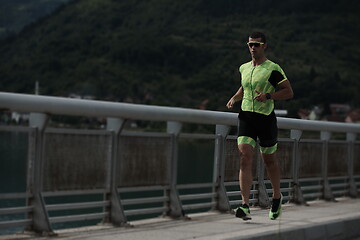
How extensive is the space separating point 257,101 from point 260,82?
0.19 m

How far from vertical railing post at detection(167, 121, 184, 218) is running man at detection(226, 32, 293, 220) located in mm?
599

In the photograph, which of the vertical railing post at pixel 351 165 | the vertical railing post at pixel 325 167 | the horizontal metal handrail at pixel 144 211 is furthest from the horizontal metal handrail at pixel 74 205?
the vertical railing post at pixel 351 165

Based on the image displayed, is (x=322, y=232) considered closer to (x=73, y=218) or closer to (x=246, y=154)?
(x=246, y=154)

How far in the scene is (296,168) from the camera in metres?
11.9

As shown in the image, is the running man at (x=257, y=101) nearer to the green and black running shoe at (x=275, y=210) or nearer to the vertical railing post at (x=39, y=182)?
the green and black running shoe at (x=275, y=210)

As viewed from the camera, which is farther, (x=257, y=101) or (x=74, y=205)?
(x=257, y=101)

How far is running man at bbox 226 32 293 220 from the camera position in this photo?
8.35 metres

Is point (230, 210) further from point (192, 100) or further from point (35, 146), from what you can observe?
point (192, 100)

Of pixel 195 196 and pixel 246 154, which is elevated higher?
pixel 246 154

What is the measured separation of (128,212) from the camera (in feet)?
26.2

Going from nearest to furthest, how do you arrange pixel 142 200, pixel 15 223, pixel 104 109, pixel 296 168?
pixel 15 223, pixel 104 109, pixel 142 200, pixel 296 168

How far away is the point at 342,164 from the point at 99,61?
187 meters

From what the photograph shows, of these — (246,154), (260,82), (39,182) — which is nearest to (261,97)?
(260,82)

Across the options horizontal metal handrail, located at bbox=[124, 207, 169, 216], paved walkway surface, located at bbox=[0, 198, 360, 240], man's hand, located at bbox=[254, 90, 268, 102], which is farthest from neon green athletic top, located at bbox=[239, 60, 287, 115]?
horizontal metal handrail, located at bbox=[124, 207, 169, 216]
